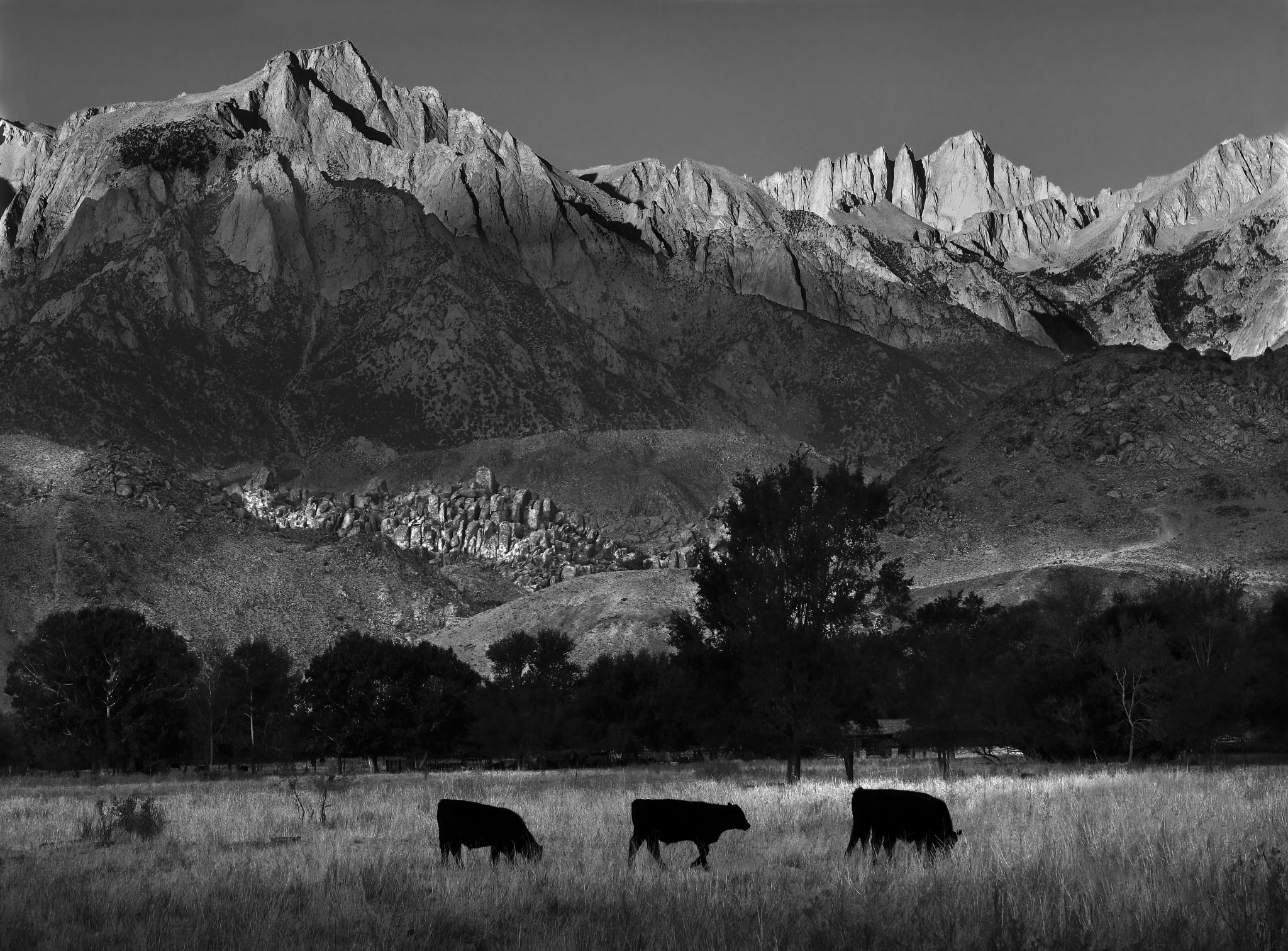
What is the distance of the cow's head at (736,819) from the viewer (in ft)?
54.9

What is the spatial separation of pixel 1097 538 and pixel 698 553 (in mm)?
100796

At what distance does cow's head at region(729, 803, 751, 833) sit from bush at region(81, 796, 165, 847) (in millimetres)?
9792

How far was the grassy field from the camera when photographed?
10.5 metres

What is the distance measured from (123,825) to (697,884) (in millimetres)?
12689

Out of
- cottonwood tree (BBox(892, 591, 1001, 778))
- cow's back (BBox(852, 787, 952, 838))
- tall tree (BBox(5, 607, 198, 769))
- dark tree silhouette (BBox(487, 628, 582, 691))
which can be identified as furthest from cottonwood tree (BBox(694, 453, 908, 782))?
dark tree silhouette (BBox(487, 628, 582, 691))

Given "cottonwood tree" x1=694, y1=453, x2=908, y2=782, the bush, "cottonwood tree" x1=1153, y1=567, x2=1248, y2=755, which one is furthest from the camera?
"cottonwood tree" x1=1153, y1=567, x2=1248, y2=755

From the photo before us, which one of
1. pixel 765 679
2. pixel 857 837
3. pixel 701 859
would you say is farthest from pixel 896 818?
pixel 765 679

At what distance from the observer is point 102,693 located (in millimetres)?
63281

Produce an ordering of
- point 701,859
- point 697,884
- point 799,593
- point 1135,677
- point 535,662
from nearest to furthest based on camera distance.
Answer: point 697,884 → point 701,859 → point 799,593 → point 1135,677 → point 535,662

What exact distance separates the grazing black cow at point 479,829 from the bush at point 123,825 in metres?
6.52

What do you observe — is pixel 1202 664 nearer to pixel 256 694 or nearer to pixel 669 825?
pixel 669 825

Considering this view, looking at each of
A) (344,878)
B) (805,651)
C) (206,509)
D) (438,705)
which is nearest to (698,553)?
(805,651)

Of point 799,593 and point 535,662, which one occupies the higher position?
point 799,593

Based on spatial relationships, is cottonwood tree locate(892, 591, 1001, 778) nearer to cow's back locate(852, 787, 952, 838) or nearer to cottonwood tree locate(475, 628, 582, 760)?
cow's back locate(852, 787, 952, 838)
